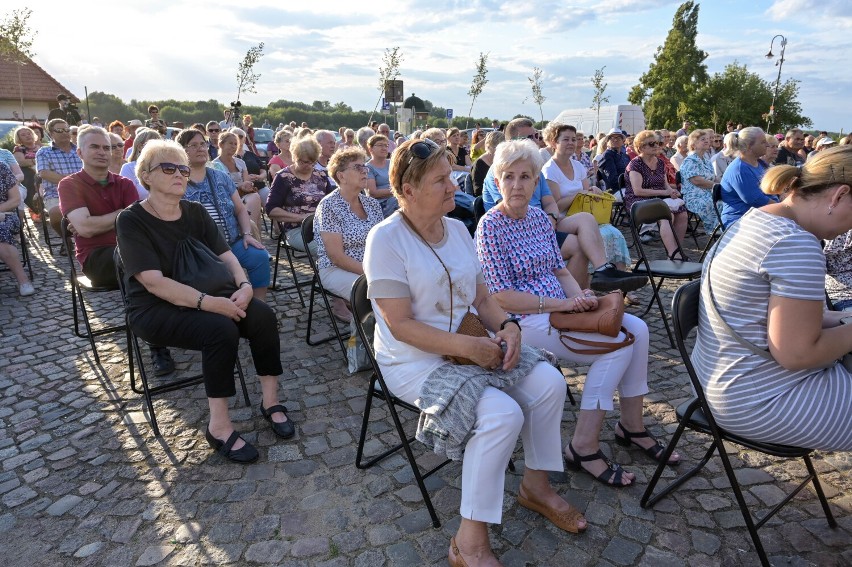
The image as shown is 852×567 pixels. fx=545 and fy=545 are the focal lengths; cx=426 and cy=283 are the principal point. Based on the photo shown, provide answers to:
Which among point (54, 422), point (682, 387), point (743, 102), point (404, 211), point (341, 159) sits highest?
point (743, 102)

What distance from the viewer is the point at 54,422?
3.45 meters

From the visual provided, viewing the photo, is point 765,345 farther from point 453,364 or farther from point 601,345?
point 453,364

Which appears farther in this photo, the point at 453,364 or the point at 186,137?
the point at 186,137

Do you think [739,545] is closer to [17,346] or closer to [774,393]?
[774,393]

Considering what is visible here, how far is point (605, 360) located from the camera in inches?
106

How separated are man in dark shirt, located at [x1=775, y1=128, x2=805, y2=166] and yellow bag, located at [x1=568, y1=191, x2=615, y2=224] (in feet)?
24.9

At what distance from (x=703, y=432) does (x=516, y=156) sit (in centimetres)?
167

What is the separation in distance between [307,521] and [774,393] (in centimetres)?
203

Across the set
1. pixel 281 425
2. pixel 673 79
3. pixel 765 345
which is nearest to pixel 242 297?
pixel 281 425

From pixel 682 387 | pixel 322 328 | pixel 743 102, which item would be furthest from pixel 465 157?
pixel 743 102

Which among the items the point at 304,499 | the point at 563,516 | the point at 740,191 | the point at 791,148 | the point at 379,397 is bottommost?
the point at 304,499

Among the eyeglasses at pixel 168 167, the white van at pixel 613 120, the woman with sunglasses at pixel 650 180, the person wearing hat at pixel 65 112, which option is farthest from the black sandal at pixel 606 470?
the white van at pixel 613 120

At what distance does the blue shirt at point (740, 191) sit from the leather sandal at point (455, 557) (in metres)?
4.73

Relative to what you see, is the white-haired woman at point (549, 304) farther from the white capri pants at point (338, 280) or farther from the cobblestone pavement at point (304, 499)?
the white capri pants at point (338, 280)
